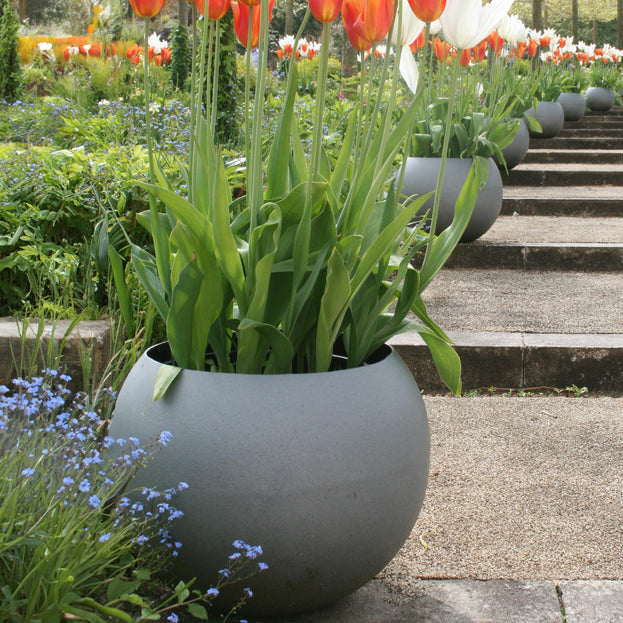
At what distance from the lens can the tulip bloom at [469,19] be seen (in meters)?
1.84

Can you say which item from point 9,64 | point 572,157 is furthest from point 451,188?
point 9,64

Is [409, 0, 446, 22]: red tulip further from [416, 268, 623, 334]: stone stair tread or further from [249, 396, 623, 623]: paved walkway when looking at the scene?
[416, 268, 623, 334]: stone stair tread

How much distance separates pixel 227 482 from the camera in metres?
1.60

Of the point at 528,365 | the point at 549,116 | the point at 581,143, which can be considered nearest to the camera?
the point at 528,365

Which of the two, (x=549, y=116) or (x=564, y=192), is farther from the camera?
(x=549, y=116)

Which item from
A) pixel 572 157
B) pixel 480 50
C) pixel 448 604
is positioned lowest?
pixel 448 604

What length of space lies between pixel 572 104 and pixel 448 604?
11153mm

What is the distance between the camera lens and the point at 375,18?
1.67 meters

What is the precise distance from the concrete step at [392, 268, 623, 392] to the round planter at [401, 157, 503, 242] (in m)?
0.44

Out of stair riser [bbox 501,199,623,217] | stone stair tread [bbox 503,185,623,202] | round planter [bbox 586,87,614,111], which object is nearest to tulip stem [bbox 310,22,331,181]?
stair riser [bbox 501,199,623,217]

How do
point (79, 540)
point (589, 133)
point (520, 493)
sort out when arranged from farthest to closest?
1. point (589, 133)
2. point (520, 493)
3. point (79, 540)

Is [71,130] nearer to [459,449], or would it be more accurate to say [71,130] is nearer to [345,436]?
[459,449]

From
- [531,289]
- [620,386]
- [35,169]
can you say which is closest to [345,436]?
[620,386]

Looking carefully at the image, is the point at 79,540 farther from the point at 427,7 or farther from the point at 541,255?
the point at 541,255
